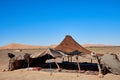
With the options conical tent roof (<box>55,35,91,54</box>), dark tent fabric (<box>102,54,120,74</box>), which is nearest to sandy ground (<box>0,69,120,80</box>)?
dark tent fabric (<box>102,54,120,74</box>)

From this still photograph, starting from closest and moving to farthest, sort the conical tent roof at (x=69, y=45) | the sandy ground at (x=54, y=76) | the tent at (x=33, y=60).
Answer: the sandy ground at (x=54, y=76), the tent at (x=33, y=60), the conical tent roof at (x=69, y=45)

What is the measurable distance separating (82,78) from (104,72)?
2526 millimetres

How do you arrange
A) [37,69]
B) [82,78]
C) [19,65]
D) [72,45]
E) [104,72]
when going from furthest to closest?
[72,45] → [19,65] → [37,69] → [104,72] → [82,78]

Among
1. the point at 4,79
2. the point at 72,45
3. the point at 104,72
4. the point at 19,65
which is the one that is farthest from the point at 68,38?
the point at 4,79

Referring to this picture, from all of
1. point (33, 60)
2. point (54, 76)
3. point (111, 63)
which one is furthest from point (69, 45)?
point (54, 76)

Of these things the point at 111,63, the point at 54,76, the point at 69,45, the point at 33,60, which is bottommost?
the point at 54,76

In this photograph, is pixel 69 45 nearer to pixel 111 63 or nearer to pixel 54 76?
pixel 111 63

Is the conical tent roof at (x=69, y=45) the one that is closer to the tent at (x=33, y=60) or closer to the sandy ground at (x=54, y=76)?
the tent at (x=33, y=60)

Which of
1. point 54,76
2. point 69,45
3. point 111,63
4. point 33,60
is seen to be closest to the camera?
point 54,76

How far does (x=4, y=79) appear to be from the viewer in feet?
51.4

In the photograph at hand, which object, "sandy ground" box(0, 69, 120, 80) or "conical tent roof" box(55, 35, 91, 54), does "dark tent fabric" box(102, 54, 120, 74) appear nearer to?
"sandy ground" box(0, 69, 120, 80)

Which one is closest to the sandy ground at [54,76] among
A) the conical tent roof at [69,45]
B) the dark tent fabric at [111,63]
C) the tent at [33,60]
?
the dark tent fabric at [111,63]

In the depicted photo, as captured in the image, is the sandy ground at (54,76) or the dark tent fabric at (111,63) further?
the dark tent fabric at (111,63)

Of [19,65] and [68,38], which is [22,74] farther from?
[68,38]
